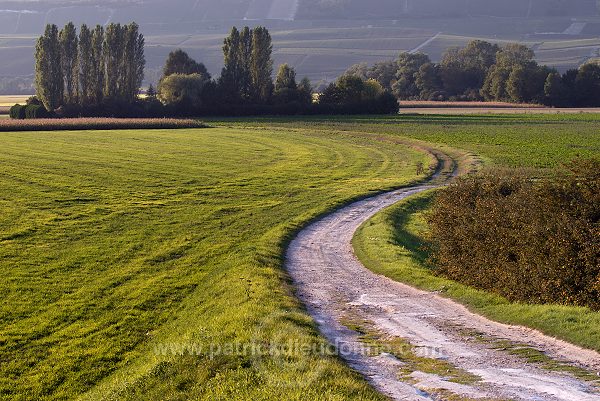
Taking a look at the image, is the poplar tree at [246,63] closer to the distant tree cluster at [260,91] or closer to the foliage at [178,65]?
the distant tree cluster at [260,91]

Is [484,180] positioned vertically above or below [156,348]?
above

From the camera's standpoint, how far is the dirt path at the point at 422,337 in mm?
12062

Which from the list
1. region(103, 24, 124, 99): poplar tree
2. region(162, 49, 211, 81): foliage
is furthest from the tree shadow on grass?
region(162, 49, 211, 81): foliage

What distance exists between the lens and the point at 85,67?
103188mm

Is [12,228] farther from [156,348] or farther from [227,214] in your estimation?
[156,348]

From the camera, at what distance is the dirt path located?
12062 millimetres

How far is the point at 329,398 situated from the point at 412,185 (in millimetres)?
33027

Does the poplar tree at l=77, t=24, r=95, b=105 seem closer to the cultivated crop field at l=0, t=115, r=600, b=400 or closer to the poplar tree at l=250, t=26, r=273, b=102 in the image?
the poplar tree at l=250, t=26, r=273, b=102

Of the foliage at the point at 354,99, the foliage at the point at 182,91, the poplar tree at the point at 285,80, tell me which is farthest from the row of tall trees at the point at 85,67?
the foliage at the point at 354,99

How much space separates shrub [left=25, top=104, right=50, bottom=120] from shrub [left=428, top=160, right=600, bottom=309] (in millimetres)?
83482

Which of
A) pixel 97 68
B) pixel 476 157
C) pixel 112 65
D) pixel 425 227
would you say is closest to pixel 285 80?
pixel 112 65

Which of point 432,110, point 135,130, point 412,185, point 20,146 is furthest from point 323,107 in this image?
point 412,185

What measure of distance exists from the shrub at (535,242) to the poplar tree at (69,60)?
85.8m

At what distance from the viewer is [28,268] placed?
2322cm
